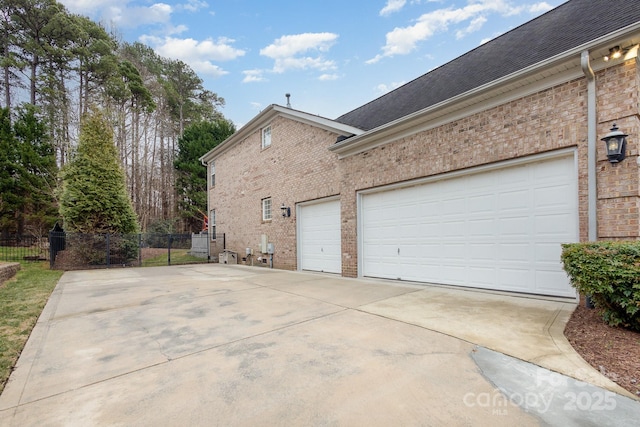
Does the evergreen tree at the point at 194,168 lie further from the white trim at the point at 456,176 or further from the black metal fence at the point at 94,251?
the white trim at the point at 456,176

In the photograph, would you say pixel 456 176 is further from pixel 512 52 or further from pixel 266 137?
pixel 266 137

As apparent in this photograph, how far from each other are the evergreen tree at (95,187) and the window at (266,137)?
19.8 feet

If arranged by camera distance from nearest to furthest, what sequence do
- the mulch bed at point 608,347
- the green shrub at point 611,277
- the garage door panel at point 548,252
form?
the mulch bed at point 608,347 < the green shrub at point 611,277 < the garage door panel at point 548,252

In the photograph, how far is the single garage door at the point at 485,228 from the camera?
4.82 meters

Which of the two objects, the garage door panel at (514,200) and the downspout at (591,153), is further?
the garage door panel at (514,200)

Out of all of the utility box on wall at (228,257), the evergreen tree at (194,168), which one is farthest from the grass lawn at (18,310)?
the evergreen tree at (194,168)

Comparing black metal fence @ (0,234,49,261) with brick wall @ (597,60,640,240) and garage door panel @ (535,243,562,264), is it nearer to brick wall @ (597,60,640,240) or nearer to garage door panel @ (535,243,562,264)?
garage door panel @ (535,243,562,264)

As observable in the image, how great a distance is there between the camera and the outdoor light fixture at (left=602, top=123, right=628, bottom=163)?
4.02 meters

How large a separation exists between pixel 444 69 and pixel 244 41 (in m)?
9.73

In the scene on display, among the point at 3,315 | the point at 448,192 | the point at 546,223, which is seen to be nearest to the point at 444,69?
the point at 448,192

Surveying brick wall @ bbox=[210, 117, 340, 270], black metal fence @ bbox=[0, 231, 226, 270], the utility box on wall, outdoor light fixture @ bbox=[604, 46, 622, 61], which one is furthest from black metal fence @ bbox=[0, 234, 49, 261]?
outdoor light fixture @ bbox=[604, 46, 622, 61]

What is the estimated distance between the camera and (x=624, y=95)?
4.13 meters

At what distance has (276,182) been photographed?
A: 37.3 ft

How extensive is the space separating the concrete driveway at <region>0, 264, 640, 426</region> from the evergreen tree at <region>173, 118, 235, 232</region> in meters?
18.5
